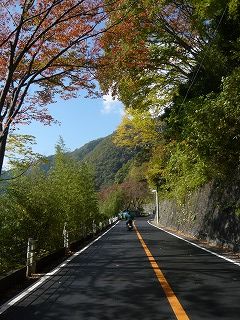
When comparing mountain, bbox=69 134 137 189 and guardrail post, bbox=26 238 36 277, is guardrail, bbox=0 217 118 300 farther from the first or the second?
mountain, bbox=69 134 137 189

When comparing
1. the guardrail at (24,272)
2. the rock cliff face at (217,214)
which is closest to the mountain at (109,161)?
the rock cliff face at (217,214)

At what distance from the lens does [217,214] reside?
59.5 feet

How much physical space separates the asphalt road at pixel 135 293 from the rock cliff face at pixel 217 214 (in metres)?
4.01

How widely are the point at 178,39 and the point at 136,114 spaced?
10293 mm

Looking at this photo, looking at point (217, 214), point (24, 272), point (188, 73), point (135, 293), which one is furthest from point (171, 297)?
point (188, 73)

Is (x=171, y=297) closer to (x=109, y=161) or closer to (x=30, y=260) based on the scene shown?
A: (x=30, y=260)

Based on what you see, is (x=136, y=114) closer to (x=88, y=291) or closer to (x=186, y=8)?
(x=186, y=8)

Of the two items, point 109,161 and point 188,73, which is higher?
point 109,161

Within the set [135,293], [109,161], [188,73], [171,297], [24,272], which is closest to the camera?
[171,297]

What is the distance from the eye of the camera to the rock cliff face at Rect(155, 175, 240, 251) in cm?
1508

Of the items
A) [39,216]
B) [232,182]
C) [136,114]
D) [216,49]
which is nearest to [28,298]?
[39,216]

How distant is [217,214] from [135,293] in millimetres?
11786

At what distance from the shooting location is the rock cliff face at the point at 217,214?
1508 centimetres

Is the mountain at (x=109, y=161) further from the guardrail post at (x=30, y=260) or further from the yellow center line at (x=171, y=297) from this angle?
the yellow center line at (x=171, y=297)
